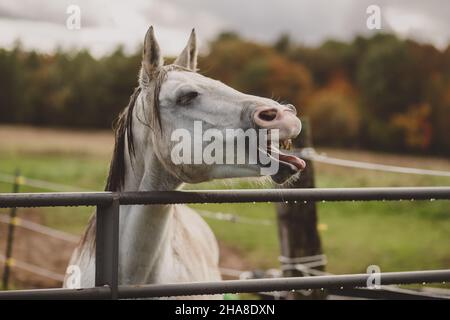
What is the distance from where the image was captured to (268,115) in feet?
7.30

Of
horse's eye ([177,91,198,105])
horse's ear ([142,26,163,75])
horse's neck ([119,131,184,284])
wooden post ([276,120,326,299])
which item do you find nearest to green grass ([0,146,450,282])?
wooden post ([276,120,326,299])

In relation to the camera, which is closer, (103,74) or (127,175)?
(127,175)

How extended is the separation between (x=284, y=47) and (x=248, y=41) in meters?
2.03

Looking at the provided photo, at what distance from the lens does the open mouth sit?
7.45 ft

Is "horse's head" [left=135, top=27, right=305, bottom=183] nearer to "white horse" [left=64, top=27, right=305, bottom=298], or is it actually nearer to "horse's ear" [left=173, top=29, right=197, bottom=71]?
"white horse" [left=64, top=27, right=305, bottom=298]

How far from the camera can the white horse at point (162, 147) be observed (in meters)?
2.31

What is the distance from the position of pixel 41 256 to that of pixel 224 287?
27.7ft

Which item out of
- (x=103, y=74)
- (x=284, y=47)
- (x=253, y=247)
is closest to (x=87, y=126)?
(x=103, y=74)

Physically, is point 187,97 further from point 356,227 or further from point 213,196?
point 356,227

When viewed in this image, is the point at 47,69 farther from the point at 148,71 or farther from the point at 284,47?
the point at 148,71

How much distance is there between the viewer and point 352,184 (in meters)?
17.1

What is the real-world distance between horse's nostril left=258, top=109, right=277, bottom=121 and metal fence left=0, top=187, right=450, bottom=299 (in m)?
0.35

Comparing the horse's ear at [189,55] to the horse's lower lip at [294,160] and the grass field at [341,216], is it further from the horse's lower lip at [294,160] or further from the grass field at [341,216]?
the horse's lower lip at [294,160]

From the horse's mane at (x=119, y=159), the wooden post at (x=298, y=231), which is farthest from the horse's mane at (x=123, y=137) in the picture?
the wooden post at (x=298, y=231)
